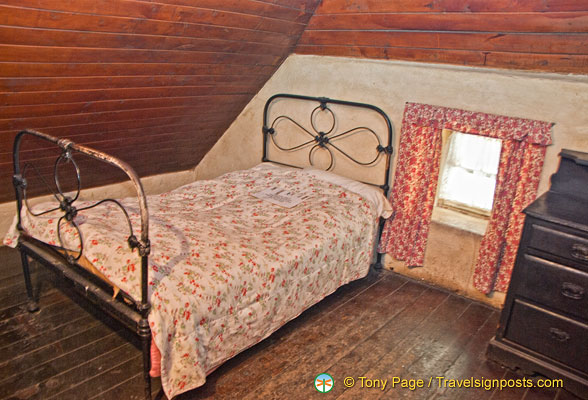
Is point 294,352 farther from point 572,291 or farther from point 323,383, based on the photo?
point 572,291

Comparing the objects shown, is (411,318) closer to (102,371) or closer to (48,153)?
(102,371)

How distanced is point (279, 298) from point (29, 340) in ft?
4.61

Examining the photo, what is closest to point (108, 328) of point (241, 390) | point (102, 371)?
point (102, 371)

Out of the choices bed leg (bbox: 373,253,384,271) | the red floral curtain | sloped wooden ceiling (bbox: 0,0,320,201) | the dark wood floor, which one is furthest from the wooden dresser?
sloped wooden ceiling (bbox: 0,0,320,201)

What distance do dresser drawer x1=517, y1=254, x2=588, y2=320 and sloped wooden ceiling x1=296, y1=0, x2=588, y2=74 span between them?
3.84 feet

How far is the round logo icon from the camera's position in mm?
2424

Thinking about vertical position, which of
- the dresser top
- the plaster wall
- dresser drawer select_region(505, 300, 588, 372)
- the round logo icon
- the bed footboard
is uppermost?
the plaster wall

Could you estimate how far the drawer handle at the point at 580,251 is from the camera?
2316 mm

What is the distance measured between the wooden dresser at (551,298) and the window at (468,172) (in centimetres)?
79

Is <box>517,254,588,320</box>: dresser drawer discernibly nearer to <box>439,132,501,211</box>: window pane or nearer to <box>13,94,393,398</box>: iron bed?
<box>439,132,501,211</box>: window pane

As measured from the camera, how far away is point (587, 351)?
2.39m

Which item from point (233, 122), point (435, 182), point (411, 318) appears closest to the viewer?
point (411, 318)

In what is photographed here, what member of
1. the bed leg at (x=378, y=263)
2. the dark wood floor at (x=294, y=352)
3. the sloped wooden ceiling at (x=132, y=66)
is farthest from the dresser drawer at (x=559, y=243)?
the sloped wooden ceiling at (x=132, y=66)

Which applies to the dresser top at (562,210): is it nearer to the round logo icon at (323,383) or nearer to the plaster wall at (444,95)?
the plaster wall at (444,95)
